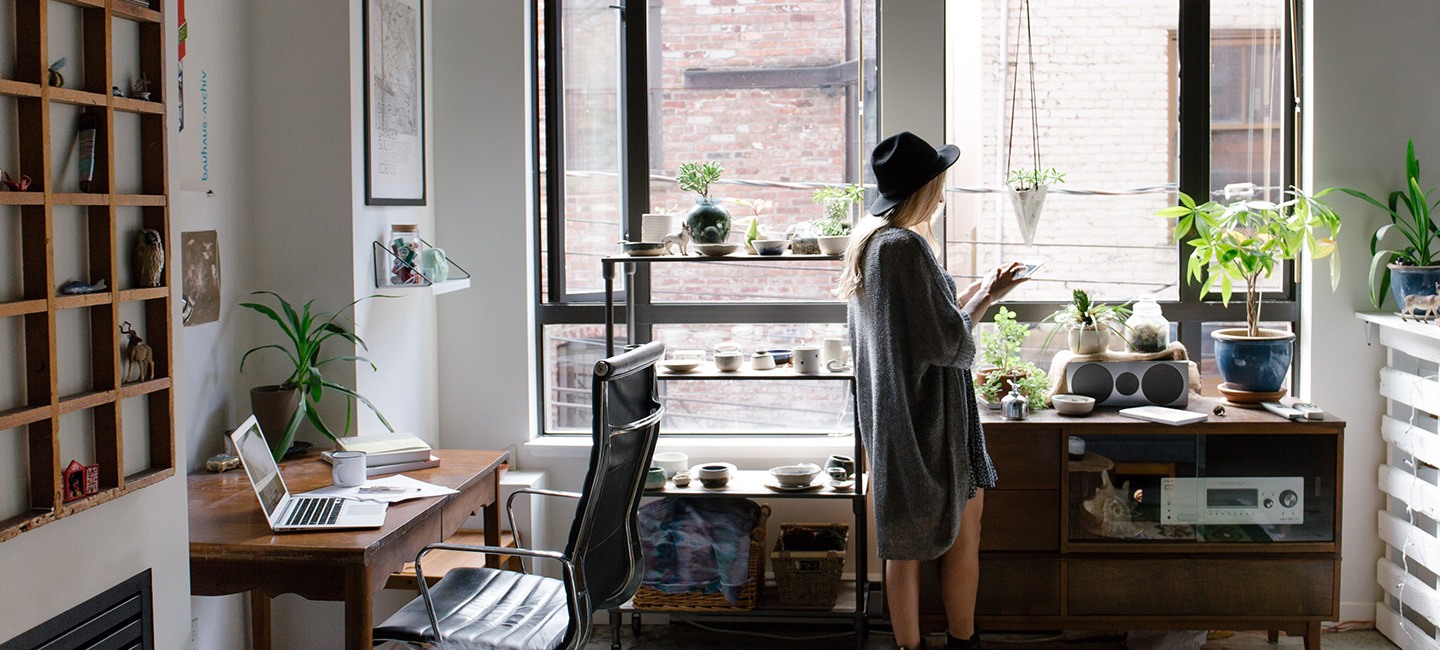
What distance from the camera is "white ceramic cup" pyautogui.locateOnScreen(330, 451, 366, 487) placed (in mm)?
2732

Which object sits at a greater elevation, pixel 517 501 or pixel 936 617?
pixel 517 501

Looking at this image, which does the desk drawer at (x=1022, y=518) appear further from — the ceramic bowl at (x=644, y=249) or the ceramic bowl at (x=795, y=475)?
the ceramic bowl at (x=644, y=249)

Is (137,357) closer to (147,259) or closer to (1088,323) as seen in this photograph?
(147,259)

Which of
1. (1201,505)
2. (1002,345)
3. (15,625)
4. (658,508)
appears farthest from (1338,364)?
(15,625)

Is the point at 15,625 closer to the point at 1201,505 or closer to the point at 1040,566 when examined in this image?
the point at 1040,566

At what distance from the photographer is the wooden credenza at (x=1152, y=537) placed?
330 centimetres

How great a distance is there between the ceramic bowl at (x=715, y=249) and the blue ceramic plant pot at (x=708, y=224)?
0.06 ft

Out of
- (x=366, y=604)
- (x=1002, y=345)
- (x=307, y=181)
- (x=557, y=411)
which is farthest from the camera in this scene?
(x=557, y=411)

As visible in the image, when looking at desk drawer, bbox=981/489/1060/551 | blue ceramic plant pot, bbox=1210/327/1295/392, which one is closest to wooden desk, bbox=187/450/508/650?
desk drawer, bbox=981/489/1060/551

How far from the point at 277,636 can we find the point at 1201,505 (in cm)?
280

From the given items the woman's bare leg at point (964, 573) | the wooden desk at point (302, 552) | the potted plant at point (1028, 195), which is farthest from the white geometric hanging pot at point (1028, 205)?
the wooden desk at point (302, 552)

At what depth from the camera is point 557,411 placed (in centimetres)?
402

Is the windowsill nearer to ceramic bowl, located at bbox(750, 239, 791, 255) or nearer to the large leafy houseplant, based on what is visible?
ceramic bowl, located at bbox(750, 239, 791, 255)

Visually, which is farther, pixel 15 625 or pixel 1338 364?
pixel 1338 364
